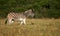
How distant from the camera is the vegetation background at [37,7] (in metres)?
27.8

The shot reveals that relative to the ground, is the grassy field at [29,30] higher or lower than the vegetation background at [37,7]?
lower

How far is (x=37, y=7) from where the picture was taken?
96.4 feet

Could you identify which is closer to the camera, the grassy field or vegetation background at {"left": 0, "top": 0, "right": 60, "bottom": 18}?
the grassy field

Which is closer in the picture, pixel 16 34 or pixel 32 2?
pixel 16 34

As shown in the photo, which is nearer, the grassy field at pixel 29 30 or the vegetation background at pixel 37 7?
the grassy field at pixel 29 30

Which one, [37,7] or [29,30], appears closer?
[29,30]

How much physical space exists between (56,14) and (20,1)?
19.0 feet

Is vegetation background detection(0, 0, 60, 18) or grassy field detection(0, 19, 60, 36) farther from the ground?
vegetation background detection(0, 0, 60, 18)

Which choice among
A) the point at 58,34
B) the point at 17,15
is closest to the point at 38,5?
the point at 17,15

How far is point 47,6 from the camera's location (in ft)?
100

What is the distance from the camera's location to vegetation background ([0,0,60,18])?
27.8m

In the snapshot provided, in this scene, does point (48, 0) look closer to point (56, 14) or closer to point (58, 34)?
point (56, 14)

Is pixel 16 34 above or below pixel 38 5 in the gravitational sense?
below

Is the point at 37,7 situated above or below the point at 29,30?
above
